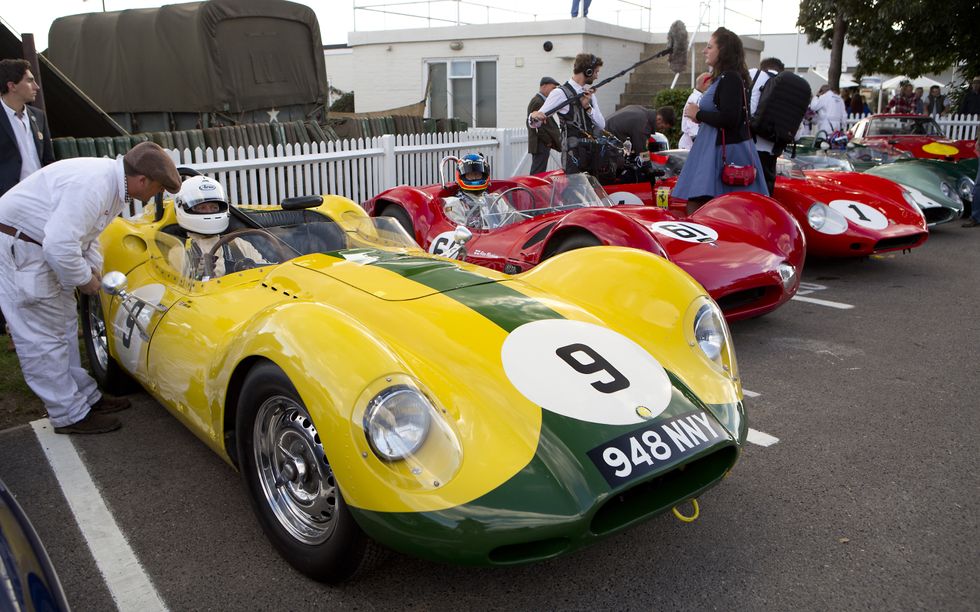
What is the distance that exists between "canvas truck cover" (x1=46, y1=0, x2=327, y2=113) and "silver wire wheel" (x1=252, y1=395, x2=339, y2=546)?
9234 millimetres

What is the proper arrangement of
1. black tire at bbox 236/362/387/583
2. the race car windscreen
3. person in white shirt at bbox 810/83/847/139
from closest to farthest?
black tire at bbox 236/362/387/583 → the race car windscreen → person in white shirt at bbox 810/83/847/139

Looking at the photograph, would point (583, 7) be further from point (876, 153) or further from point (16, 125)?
point (16, 125)

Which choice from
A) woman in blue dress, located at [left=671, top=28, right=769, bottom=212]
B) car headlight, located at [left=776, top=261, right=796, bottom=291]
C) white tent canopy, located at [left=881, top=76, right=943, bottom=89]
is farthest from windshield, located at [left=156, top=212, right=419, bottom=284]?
white tent canopy, located at [left=881, top=76, right=943, bottom=89]

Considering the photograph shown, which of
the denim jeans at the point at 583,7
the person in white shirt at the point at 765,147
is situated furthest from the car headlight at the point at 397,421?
the denim jeans at the point at 583,7

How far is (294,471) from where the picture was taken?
98.1 inches

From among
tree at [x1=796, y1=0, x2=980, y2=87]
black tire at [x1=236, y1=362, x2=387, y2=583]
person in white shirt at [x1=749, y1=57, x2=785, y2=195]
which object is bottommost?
black tire at [x1=236, y1=362, x2=387, y2=583]

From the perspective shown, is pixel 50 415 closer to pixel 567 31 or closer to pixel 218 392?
pixel 218 392

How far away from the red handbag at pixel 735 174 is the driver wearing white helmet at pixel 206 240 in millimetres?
3882

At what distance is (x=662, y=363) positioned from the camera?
270 cm

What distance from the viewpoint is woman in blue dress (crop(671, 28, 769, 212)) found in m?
5.89

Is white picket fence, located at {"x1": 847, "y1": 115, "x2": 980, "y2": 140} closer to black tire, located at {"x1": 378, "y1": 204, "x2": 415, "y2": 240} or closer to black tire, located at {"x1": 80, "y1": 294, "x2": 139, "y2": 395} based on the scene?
black tire, located at {"x1": 378, "y1": 204, "x2": 415, "y2": 240}

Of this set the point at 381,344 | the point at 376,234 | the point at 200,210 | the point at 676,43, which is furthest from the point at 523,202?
the point at 676,43

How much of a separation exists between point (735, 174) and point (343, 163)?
469 cm

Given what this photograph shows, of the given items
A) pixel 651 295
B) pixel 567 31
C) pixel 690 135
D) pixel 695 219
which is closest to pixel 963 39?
pixel 567 31
